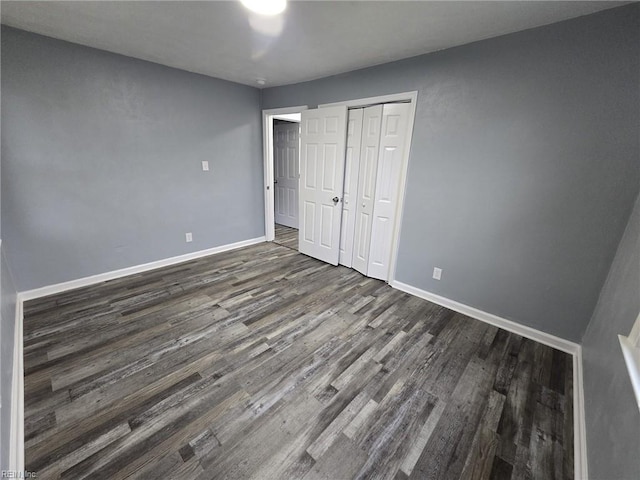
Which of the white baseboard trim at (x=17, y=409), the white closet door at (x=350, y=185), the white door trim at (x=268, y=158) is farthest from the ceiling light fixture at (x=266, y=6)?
the white baseboard trim at (x=17, y=409)

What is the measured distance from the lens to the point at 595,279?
1.90 meters

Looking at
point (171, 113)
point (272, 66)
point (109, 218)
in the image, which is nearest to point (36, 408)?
point (109, 218)

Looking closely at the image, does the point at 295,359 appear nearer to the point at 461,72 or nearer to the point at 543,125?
the point at 543,125

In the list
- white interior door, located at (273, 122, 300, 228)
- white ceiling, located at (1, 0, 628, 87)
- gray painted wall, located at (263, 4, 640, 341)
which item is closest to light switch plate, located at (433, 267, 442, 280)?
gray painted wall, located at (263, 4, 640, 341)

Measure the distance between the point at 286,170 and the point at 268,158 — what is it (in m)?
1.24

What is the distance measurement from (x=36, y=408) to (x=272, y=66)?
131 inches

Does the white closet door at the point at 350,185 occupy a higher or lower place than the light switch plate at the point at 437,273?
higher

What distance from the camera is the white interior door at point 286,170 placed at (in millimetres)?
5060

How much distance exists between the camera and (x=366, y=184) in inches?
123

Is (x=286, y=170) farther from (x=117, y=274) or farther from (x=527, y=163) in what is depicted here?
(x=527, y=163)

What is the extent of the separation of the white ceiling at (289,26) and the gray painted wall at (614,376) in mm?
1559

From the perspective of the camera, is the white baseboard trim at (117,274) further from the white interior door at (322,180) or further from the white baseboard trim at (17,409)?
the white interior door at (322,180)

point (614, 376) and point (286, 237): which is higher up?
point (614, 376)

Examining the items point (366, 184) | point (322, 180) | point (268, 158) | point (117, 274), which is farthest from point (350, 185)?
point (117, 274)
